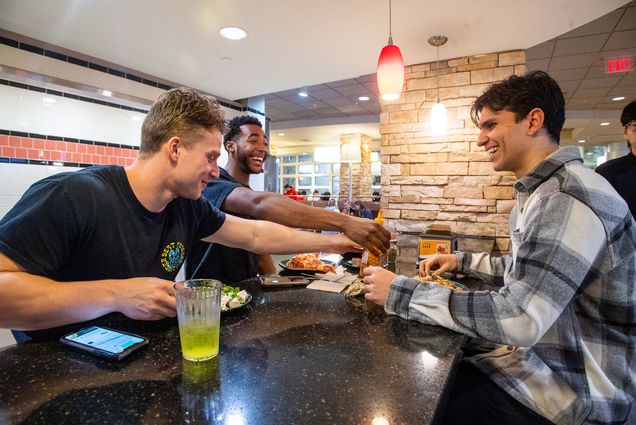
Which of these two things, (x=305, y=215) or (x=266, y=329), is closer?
(x=266, y=329)

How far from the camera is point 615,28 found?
139 inches

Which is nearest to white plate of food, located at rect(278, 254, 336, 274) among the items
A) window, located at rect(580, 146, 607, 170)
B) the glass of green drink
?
the glass of green drink

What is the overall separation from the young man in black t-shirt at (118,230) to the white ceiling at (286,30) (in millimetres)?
1545

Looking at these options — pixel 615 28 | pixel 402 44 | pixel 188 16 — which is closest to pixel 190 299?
pixel 188 16

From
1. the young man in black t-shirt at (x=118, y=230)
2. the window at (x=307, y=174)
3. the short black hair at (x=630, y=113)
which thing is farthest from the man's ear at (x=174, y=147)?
the window at (x=307, y=174)

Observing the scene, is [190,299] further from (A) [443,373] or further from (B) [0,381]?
(A) [443,373]

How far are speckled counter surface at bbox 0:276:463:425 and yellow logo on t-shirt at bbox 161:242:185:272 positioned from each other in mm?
351

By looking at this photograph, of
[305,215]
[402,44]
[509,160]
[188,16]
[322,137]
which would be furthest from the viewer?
[322,137]

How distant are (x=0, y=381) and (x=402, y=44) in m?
3.20

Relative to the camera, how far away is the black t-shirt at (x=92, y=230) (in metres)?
0.90

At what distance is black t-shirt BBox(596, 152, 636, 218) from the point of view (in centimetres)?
254

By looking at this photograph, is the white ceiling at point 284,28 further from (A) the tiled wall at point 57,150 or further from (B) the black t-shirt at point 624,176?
(B) the black t-shirt at point 624,176

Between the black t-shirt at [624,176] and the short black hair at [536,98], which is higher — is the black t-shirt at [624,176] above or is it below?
below

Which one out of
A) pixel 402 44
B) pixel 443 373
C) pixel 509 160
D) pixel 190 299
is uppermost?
A: pixel 402 44
